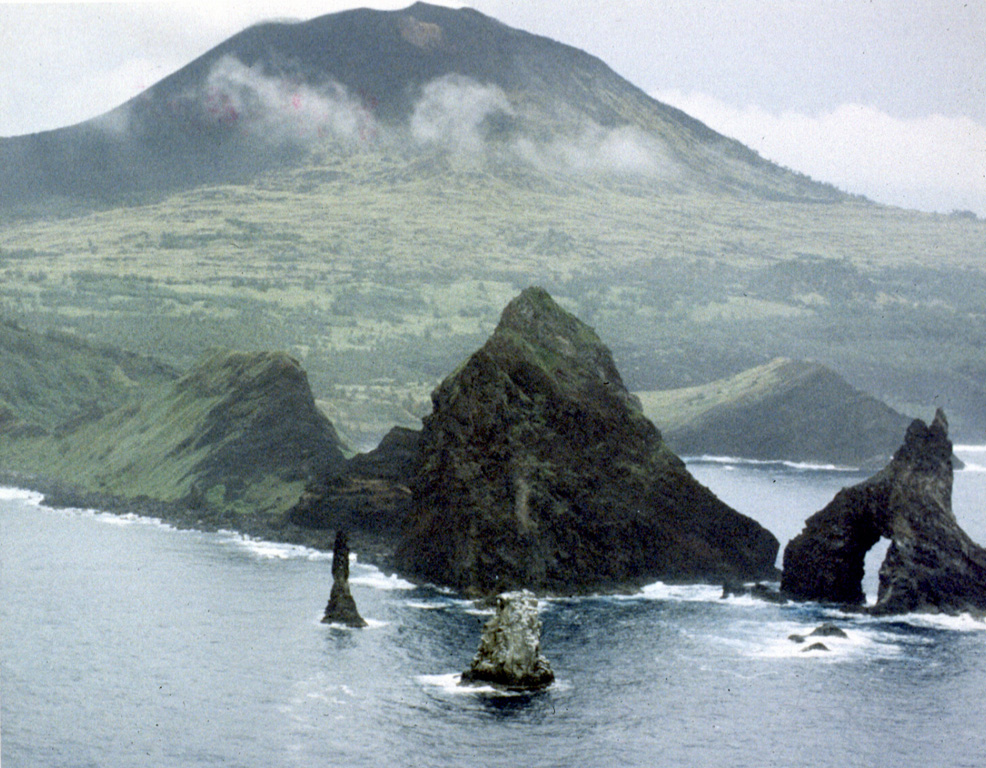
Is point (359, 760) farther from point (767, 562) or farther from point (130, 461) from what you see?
point (130, 461)

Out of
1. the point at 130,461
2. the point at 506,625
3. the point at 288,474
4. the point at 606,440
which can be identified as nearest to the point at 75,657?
the point at 506,625

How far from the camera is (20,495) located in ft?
571

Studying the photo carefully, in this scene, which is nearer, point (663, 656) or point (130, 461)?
point (663, 656)

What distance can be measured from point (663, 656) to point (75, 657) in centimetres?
3311

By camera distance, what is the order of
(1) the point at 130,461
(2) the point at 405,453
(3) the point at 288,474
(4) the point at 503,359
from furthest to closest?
(1) the point at 130,461, (3) the point at 288,474, (2) the point at 405,453, (4) the point at 503,359

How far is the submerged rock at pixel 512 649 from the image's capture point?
79.9 metres

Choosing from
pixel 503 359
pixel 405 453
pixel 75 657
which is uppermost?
pixel 503 359

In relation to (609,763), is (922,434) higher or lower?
higher

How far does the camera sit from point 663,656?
88.8m

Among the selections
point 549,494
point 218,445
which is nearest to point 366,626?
point 549,494

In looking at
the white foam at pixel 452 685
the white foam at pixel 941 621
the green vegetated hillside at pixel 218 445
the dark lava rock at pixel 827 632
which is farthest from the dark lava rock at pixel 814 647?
the green vegetated hillside at pixel 218 445

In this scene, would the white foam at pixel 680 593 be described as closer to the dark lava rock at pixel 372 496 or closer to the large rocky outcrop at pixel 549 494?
the large rocky outcrop at pixel 549 494

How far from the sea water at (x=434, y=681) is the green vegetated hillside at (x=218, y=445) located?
34937 millimetres

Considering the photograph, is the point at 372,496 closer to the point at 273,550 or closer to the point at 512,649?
the point at 273,550
